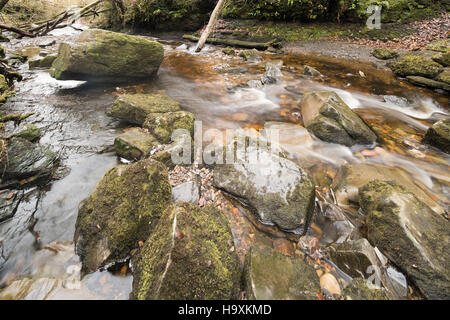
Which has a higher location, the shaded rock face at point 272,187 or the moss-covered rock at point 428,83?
the moss-covered rock at point 428,83

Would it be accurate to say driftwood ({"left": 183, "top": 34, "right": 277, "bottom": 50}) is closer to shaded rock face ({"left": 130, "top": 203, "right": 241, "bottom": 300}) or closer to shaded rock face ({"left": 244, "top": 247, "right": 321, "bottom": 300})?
shaded rock face ({"left": 130, "top": 203, "right": 241, "bottom": 300})

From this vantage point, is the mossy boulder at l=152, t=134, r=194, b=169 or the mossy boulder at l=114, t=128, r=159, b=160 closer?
the mossy boulder at l=152, t=134, r=194, b=169

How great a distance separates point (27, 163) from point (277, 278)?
163 inches

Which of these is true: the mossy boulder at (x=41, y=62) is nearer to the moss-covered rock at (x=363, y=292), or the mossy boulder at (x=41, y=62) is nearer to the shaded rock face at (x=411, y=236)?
the shaded rock face at (x=411, y=236)

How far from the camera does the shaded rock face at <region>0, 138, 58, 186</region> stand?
3.33 m

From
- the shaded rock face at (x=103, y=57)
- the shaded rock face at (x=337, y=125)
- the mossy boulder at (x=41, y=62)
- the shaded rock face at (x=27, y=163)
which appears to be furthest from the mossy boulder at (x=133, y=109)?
the mossy boulder at (x=41, y=62)

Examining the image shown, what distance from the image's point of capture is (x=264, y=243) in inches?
110

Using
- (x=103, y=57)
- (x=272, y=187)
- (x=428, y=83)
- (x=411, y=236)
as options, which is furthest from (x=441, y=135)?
(x=103, y=57)

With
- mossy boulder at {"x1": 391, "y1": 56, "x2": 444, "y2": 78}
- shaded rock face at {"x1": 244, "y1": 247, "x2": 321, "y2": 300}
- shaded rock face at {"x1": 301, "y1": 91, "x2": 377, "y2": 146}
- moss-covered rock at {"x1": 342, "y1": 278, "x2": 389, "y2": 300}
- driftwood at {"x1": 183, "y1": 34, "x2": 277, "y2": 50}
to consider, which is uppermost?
mossy boulder at {"x1": 391, "y1": 56, "x2": 444, "y2": 78}

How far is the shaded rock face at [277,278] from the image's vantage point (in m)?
1.91

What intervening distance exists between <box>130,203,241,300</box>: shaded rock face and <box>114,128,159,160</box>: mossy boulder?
2.00 meters

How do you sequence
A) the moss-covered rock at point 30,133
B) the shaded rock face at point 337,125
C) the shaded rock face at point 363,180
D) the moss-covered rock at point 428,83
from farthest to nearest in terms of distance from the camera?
the moss-covered rock at point 428,83
the shaded rock face at point 337,125
the moss-covered rock at point 30,133
the shaded rock face at point 363,180

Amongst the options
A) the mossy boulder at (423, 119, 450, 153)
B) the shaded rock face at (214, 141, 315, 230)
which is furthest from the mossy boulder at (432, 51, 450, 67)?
the shaded rock face at (214, 141, 315, 230)

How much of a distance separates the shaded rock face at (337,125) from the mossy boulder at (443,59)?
6.59 meters
